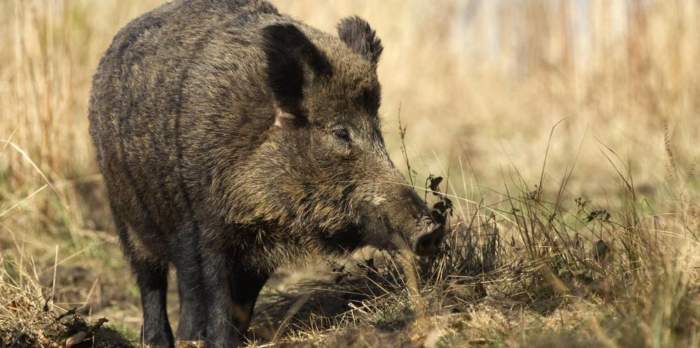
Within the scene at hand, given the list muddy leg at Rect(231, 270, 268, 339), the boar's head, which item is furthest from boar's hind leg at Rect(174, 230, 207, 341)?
the boar's head

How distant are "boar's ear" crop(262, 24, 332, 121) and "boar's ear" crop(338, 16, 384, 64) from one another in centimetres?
43

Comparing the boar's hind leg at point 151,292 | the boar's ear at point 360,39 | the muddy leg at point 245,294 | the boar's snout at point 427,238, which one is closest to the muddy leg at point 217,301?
the muddy leg at point 245,294

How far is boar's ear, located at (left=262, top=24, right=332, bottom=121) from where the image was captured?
4.09 metres

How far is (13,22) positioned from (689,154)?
5862mm

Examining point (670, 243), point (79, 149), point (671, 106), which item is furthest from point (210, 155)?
point (671, 106)

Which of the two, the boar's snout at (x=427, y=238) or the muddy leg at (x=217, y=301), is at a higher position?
the boar's snout at (x=427, y=238)

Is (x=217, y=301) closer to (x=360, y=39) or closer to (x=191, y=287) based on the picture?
(x=191, y=287)

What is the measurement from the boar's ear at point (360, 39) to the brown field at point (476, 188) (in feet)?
1.95

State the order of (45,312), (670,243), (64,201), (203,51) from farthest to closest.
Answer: (64,201) < (203,51) < (45,312) < (670,243)

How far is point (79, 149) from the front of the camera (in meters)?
7.41

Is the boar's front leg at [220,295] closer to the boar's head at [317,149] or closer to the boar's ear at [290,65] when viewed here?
the boar's head at [317,149]

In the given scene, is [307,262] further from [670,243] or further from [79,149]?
[79,149]

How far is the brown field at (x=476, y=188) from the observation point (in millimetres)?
3494

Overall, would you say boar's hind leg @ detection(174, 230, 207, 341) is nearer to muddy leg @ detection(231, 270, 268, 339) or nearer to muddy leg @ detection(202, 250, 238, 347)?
muddy leg @ detection(202, 250, 238, 347)
